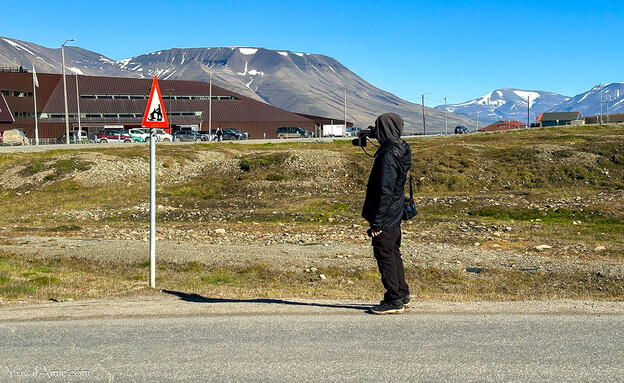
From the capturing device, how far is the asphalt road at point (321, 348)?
5.93 meters

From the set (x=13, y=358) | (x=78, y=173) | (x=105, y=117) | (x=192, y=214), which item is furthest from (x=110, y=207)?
(x=105, y=117)

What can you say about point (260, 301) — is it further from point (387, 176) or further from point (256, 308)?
point (387, 176)

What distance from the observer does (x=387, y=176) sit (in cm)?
779

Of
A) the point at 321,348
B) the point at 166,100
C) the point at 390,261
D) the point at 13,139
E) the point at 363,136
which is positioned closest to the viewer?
the point at 321,348

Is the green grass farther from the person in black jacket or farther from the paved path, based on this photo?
the paved path

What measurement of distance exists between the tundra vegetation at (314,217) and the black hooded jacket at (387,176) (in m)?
2.44

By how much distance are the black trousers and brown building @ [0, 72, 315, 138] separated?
91.2 m

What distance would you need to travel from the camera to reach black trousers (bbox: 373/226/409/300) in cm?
795

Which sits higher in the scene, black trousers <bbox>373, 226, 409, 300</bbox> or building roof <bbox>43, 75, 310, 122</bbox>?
building roof <bbox>43, 75, 310, 122</bbox>

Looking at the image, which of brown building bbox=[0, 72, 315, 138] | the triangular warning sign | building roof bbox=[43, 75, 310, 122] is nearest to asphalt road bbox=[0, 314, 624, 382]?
the triangular warning sign

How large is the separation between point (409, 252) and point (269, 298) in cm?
819

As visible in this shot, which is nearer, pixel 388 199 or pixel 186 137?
pixel 388 199

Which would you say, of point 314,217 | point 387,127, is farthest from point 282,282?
point 314,217

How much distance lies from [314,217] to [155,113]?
16936 mm
